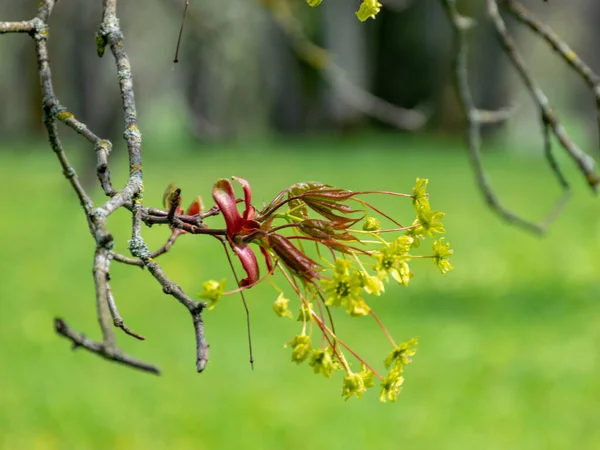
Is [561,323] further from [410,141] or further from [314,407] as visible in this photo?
[410,141]

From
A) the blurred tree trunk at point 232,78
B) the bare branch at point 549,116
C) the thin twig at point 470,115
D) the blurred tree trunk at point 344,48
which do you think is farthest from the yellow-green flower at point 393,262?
the blurred tree trunk at point 232,78

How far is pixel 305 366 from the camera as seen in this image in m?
7.41

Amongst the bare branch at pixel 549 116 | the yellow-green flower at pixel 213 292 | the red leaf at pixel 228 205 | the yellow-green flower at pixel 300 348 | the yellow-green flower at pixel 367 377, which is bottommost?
the yellow-green flower at pixel 367 377

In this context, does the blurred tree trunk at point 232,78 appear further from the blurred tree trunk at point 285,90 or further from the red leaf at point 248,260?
the red leaf at point 248,260

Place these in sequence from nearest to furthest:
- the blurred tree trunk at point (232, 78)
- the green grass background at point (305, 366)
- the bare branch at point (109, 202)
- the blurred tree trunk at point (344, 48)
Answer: the bare branch at point (109, 202)
the green grass background at point (305, 366)
the blurred tree trunk at point (344, 48)
the blurred tree trunk at point (232, 78)

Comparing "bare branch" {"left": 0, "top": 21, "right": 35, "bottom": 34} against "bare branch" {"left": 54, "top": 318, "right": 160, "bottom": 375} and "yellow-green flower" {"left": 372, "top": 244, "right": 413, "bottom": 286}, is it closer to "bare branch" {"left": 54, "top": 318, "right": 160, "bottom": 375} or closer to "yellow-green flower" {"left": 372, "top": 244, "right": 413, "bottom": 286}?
"bare branch" {"left": 54, "top": 318, "right": 160, "bottom": 375}

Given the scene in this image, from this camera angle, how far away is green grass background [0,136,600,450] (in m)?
5.70

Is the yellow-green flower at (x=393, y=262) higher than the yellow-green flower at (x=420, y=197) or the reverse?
the reverse

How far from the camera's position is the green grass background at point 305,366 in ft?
18.7

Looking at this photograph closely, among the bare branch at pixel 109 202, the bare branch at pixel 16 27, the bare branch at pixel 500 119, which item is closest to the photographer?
the bare branch at pixel 109 202

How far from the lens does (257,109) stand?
46.4 meters

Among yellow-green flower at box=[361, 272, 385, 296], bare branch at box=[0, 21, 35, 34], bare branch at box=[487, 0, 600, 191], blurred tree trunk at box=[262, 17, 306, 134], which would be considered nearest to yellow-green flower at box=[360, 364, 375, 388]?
yellow-green flower at box=[361, 272, 385, 296]

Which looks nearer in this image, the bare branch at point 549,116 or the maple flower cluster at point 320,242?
A: the maple flower cluster at point 320,242

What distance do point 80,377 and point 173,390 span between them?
73 cm
